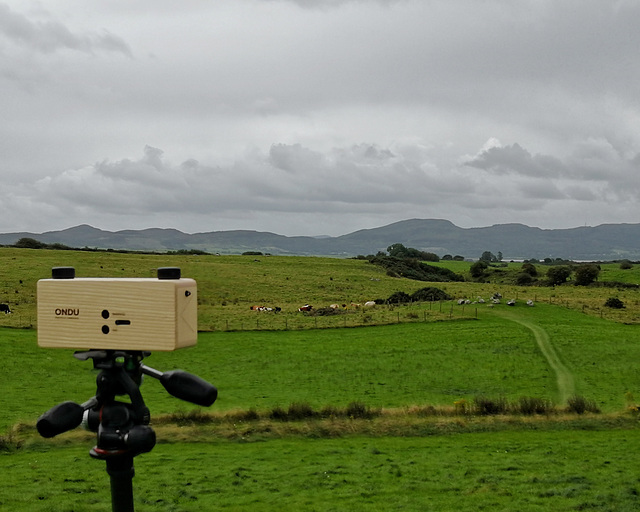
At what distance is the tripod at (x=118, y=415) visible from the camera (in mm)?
4074

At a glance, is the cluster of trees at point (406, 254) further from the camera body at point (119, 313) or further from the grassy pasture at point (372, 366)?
the camera body at point (119, 313)

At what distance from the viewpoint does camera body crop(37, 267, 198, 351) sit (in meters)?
3.99

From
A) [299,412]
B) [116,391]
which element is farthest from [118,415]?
[299,412]

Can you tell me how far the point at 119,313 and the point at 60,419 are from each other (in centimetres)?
78

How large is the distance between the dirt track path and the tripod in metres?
27.6

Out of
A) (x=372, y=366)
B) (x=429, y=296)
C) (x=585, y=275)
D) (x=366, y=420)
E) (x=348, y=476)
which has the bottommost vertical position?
(x=372, y=366)

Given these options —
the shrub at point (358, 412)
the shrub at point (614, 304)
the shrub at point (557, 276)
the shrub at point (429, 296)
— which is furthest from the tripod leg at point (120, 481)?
the shrub at point (557, 276)

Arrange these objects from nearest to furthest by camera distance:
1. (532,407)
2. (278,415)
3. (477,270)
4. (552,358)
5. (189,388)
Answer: (189,388)
(278,415)
(532,407)
(552,358)
(477,270)

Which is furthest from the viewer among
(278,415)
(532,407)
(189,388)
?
(532,407)

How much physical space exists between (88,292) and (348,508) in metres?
9.22

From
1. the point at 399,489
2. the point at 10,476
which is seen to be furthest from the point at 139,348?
the point at 10,476

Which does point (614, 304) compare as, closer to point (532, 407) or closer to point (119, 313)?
point (532, 407)

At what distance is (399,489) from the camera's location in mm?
13625

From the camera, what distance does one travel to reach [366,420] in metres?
22.4
